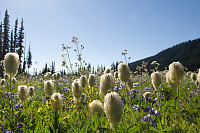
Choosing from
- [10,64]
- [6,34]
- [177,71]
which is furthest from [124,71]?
[6,34]

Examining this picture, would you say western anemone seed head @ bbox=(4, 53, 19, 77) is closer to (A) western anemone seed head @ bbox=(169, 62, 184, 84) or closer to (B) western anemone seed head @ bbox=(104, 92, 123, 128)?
(B) western anemone seed head @ bbox=(104, 92, 123, 128)

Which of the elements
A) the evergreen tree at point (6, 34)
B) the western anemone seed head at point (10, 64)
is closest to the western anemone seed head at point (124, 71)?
the western anemone seed head at point (10, 64)

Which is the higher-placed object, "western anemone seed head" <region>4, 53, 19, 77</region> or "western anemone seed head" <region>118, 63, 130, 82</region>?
"western anemone seed head" <region>4, 53, 19, 77</region>

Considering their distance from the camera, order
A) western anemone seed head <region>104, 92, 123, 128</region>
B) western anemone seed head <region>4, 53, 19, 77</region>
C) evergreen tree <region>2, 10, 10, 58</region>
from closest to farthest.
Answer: western anemone seed head <region>104, 92, 123, 128</region>
western anemone seed head <region>4, 53, 19, 77</region>
evergreen tree <region>2, 10, 10, 58</region>

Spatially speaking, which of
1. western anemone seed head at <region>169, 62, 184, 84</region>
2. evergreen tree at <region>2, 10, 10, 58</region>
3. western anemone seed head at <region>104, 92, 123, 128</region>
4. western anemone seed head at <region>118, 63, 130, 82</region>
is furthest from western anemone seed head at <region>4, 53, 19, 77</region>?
evergreen tree at <region>2, 10, 10, 58</region>

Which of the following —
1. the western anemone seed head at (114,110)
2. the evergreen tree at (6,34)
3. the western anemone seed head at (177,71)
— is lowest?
the western anemone seed head at (114,110)

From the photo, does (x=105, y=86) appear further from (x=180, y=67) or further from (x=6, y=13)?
(x=6, y=13)

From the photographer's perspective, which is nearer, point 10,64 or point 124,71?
point 124,71

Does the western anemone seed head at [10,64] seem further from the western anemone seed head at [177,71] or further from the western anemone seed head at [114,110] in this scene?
the western anemone seed head at [177,71]

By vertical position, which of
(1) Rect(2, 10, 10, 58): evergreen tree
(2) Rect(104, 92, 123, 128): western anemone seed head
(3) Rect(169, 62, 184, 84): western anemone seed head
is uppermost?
(1) Rect(2, 10, 10, 58): evergreen tree

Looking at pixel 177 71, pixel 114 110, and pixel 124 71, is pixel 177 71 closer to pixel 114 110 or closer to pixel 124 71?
pixel 124 71

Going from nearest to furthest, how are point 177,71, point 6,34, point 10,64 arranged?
point 177,71 → point 10,64 → point 6,34

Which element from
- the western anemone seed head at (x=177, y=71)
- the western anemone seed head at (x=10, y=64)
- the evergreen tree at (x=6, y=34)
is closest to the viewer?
the western anemone seed head at (x=177, y=71)

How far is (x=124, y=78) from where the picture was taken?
213 cm
